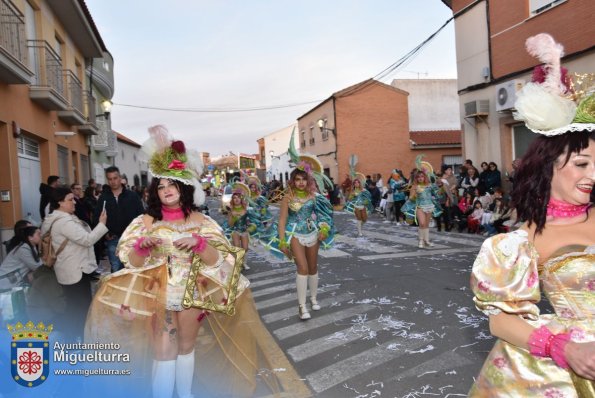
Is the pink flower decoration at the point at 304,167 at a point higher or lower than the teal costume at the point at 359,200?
higher

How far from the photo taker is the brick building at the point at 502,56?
12.4 metres

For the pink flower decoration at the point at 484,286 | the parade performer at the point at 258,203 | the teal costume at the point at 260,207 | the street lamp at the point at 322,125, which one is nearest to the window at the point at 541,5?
the parade performer at the point at 258,203

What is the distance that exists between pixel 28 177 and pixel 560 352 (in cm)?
1232

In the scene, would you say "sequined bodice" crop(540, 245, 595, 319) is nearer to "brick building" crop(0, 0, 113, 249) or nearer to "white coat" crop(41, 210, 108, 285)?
"white coat" crop(41, 210, 108, 285)

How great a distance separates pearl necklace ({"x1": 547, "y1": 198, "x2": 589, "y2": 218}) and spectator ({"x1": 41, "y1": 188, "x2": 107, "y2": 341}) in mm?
4301

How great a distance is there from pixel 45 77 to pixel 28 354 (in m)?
10.7

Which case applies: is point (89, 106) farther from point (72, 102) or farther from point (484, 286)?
point (484, 286)

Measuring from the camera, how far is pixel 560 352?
1.66m

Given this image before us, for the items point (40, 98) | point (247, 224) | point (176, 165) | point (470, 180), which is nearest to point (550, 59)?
point (176, 165)

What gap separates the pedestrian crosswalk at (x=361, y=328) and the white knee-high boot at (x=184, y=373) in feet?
3.50

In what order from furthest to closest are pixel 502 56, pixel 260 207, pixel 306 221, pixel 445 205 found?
pixel 502 56
pixel 445 205
pixel 260 207
pixel 306 221

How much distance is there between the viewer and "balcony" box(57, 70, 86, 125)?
13.8 meters

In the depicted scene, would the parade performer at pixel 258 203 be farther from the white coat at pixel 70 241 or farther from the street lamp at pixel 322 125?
the street lamp at pixel 322 125

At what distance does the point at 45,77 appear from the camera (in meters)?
12.2
